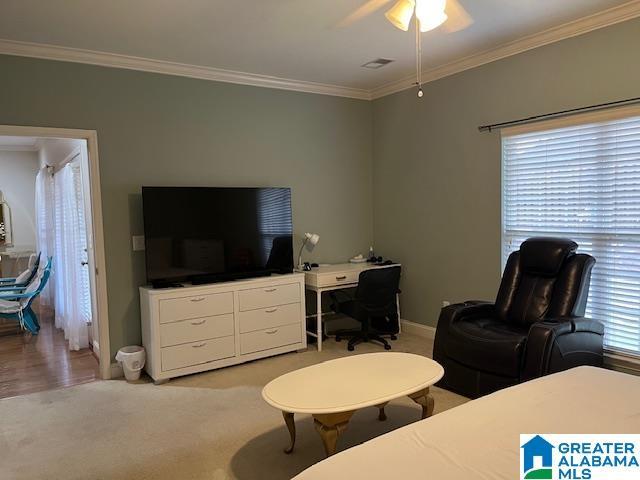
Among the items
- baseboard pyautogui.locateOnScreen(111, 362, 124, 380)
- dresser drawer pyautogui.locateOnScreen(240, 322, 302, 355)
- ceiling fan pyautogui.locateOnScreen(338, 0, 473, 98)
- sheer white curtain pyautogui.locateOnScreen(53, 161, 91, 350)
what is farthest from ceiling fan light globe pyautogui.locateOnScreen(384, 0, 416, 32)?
sheer white curtain pyautogui.locateOnScreen(53, 161, 91, 350)

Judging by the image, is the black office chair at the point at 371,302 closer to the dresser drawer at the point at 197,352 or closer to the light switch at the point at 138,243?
the dresser drawer at the point at 197,352

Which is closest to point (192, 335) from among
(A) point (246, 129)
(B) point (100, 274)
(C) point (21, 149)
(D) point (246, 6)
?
(B) point (100, 274)

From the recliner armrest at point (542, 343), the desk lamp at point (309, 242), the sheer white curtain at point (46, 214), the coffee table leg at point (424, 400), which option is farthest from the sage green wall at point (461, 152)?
the sheer white curtain at point (46, 214)

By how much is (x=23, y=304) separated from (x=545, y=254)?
229 inches

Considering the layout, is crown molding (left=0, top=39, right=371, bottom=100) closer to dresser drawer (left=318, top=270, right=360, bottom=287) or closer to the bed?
dresser drawer (left=318, top=270, right=360, bottom=287)

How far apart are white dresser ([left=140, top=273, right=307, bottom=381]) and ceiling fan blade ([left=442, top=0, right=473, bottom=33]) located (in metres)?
2.52

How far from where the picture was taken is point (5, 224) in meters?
8.13

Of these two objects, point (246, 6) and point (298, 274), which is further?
point (298, 274)

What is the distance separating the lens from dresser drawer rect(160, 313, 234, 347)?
3885mm

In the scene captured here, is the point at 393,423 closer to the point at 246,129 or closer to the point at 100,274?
the point at 100,274

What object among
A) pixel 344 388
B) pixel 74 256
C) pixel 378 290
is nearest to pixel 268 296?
pixel 378 290

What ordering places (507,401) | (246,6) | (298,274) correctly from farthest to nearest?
(298,274), (246,6), (507,401)

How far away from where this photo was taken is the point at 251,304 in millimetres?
4309

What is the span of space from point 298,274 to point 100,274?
1.77 m
